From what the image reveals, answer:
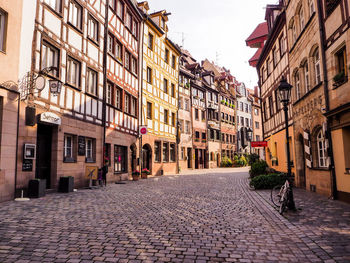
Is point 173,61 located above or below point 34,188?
above

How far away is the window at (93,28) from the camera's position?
47.8ft

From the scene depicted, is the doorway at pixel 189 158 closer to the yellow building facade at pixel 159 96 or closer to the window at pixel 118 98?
the yellow building facade at pixel 159 96

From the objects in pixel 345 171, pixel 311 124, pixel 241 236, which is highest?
pixel 311 124

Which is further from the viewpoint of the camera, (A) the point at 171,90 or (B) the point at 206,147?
(B) the point at 206,147

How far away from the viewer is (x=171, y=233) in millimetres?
5148

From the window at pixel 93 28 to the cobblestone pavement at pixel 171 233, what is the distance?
31.8ft

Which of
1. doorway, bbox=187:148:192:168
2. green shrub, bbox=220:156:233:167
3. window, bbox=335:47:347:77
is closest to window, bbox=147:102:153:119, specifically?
doorway, bbox=187:148:192:168

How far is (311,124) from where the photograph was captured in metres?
11.0

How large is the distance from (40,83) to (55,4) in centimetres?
427

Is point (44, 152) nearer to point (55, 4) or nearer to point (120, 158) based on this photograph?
point (55, 4)

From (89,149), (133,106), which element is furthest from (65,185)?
(133,106)

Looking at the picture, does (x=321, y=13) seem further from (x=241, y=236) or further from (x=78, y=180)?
(x=78, y=180)

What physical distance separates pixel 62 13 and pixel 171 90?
1599cm

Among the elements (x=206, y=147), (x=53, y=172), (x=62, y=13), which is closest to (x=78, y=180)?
(x=53, y=172)
